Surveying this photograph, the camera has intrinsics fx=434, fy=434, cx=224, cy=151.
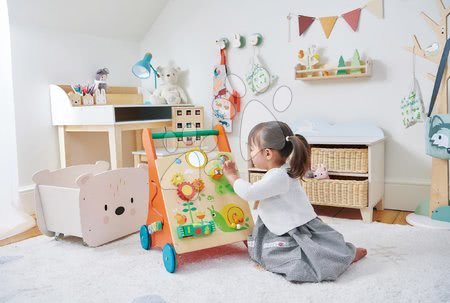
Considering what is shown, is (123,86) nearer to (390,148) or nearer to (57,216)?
(57,216)

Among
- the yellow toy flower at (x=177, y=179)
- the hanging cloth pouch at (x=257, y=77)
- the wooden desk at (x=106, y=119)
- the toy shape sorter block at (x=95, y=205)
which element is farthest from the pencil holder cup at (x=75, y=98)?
the yellow toy flower at (x=177, y=179)

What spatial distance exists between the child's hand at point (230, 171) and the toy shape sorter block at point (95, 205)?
52cm

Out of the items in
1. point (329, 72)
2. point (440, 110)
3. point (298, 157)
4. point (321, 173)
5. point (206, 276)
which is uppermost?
point (329, 72)

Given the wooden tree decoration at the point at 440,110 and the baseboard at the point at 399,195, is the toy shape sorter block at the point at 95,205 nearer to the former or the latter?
the baseboard at the point at 399,195

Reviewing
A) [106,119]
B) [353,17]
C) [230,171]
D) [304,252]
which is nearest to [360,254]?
[304,252]

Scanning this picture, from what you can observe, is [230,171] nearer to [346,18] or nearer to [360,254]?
[360,254]

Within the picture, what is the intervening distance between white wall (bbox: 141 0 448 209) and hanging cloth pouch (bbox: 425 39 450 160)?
0.19m

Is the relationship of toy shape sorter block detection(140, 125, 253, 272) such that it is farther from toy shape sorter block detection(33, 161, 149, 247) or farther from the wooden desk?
the wooden desk

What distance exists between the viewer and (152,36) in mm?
3244

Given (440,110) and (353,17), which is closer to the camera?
(440,110)

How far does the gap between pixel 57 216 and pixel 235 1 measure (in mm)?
1760

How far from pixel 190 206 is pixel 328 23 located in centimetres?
145

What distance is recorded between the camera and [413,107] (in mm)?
2166

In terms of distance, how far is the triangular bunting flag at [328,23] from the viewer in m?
2.47
